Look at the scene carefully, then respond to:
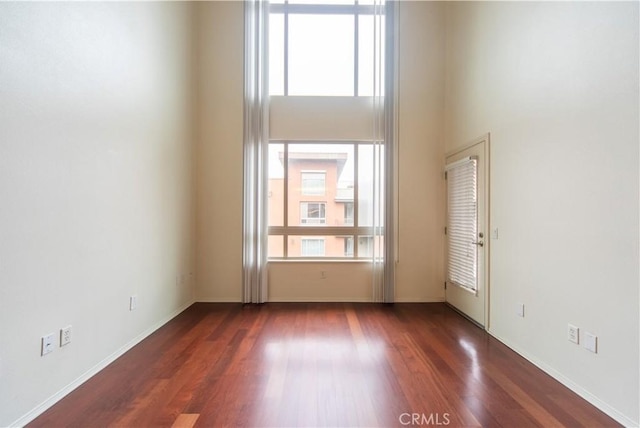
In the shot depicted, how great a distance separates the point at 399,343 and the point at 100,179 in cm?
304

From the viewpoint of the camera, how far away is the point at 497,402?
195 centimetres

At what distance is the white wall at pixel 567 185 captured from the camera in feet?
5.88

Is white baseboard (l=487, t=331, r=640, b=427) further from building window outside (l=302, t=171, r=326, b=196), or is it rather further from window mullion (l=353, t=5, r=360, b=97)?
window mullion (l=353, t=5, r=360, b=97)

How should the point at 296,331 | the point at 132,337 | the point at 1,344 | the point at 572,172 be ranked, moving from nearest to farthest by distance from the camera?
the point at 1,344 → the point at 572,172 → the point at 132,337 → the point at 296,331

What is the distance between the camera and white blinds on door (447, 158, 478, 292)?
3.41 m

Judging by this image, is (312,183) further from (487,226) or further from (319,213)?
(487,226)

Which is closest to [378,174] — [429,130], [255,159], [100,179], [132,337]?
[429,130]

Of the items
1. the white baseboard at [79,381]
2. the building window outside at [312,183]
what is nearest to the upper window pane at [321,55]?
the building window outside at [312,183]

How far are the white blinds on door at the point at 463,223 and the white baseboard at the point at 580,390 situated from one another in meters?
0.92

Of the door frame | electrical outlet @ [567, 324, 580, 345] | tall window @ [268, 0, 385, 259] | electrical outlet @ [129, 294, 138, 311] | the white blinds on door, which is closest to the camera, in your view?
electrical outlet @ [567, 324, 580, 345]

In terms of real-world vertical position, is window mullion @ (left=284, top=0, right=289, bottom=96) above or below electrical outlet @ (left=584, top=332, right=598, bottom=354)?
above

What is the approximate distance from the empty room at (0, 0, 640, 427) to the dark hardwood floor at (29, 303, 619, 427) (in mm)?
21

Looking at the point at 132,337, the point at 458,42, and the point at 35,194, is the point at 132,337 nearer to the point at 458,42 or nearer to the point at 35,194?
the point at 35,194

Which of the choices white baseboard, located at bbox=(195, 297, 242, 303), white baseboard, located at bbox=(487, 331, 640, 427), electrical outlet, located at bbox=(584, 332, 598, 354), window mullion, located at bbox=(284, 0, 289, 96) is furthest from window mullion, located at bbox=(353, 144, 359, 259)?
electrical outlet, located at bbox=(584, 332, 598, 354)
